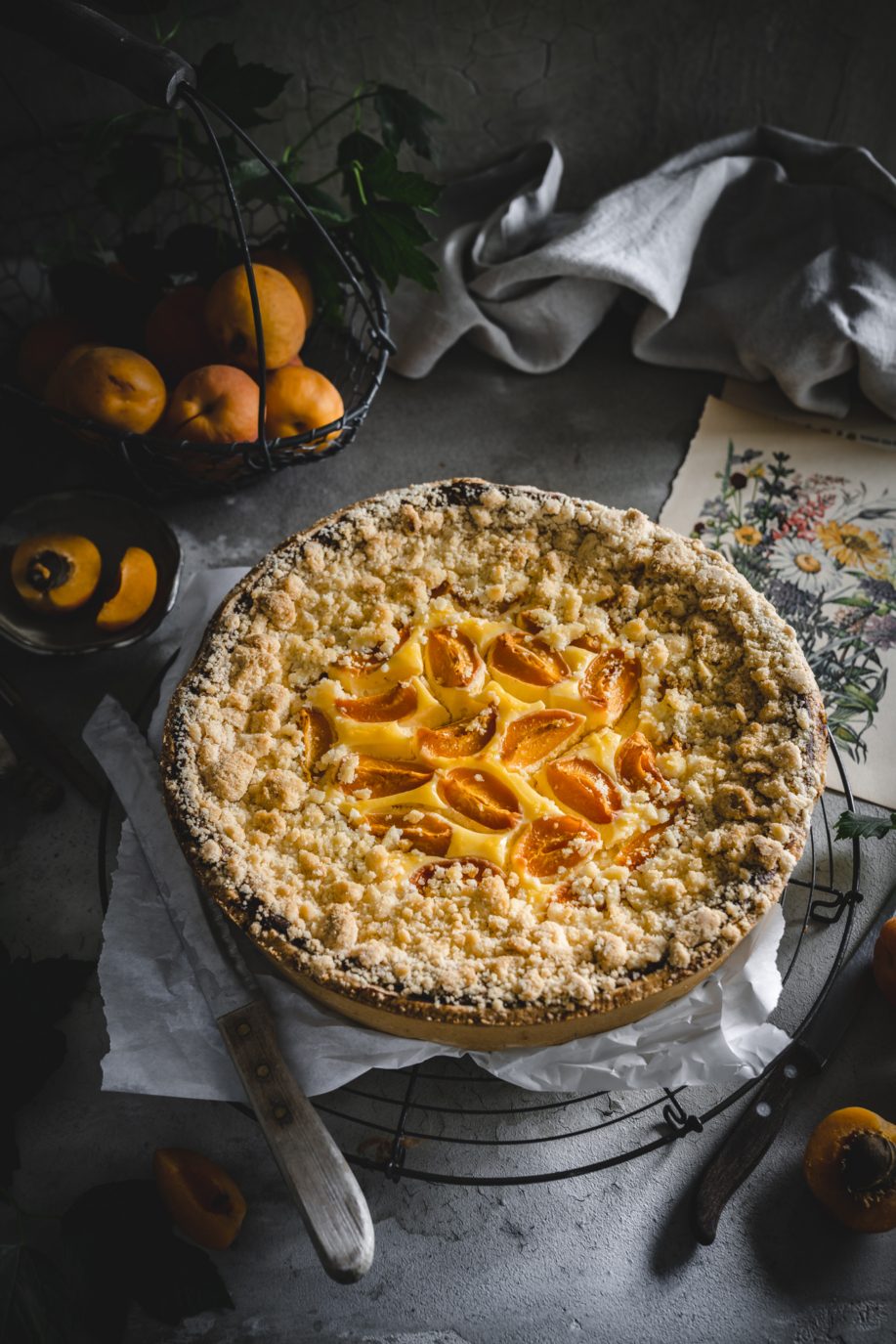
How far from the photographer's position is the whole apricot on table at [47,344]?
2.40m

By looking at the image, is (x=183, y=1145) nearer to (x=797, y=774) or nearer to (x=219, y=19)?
(x=797, y=774)

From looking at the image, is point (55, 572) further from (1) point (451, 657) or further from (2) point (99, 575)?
(1) point (451, 657)

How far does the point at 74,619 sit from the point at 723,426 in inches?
65.0

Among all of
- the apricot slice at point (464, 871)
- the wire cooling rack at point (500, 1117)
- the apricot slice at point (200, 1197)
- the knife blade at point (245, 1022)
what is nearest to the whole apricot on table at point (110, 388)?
the knife blade at point (245, 1022)

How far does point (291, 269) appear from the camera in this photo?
2.51 m

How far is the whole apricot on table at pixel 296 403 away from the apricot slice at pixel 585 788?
949 mm

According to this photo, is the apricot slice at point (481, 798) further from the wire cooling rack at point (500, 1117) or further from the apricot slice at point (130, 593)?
the apricot slice at point (130, 593)

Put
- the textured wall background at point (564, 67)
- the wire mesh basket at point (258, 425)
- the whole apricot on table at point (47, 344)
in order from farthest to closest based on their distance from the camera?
1. the textured wall background at point (564, 67)
2. the whole apricot on table at point (47, 344)
3. the wire mesh basket at point (258, 425)

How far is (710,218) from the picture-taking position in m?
2.81

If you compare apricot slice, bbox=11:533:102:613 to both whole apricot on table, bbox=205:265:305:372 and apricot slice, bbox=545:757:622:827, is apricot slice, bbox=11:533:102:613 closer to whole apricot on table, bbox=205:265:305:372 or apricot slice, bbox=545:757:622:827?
whole apricot on table, bbox=205:265:305:372

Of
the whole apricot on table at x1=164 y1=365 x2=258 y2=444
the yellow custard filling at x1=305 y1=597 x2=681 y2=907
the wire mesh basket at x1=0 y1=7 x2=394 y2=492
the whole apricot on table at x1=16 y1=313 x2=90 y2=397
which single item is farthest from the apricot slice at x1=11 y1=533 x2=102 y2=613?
the yellow custard filling at x1=305 y1=597 x2=681 y2=907

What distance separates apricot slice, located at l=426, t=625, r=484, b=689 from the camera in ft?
6.33

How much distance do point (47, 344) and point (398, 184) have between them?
33.6 inches

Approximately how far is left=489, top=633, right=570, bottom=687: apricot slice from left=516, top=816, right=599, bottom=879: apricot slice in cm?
28
